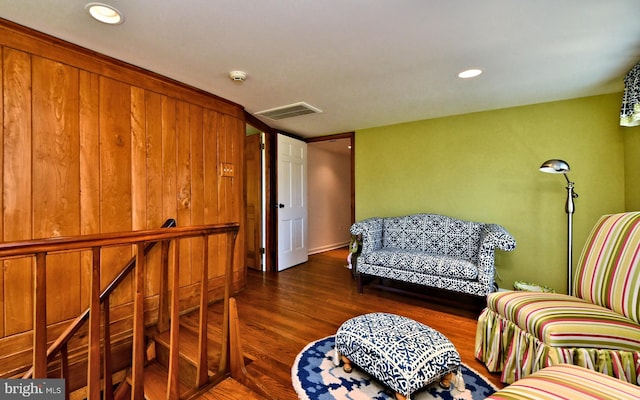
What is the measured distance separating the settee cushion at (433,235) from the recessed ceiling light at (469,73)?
156cm

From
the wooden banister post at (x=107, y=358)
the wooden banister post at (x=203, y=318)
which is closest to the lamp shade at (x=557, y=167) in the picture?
the wooden banister post at (x=203, y=318)

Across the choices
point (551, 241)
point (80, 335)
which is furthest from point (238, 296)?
point (551, 241)

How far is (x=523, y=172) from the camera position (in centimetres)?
294

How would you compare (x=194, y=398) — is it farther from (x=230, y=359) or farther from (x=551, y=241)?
(x=551, y=241)

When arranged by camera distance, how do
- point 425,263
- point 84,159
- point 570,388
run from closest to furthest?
point 570,388
point 84,159
point 425,263

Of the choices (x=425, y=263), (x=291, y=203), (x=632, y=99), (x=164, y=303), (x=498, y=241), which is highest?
(x=632, y=99)

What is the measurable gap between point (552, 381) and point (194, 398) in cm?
157

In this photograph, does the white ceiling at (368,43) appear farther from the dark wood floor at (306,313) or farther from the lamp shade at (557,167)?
the dark wood floor at (306,313)

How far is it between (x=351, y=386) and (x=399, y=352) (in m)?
0.42

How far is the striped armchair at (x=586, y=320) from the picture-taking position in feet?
4.11

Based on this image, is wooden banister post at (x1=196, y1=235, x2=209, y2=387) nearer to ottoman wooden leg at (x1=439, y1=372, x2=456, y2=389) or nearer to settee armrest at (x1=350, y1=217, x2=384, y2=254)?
ottoman wooden leg at (x1=439, y1=372, x2=456, y2=389)

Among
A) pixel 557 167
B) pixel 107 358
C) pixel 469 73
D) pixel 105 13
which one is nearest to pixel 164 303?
pixel 107 358

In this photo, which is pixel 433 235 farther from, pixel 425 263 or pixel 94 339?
pixel 94 339

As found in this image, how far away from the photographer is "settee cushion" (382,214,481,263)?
2.92m
